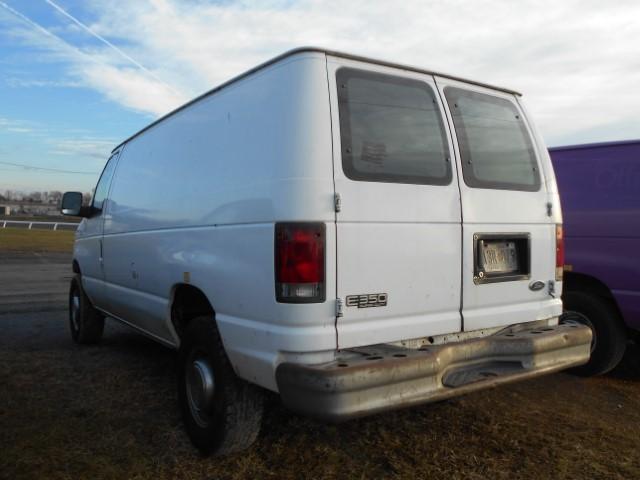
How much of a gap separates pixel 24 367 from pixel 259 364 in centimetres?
347

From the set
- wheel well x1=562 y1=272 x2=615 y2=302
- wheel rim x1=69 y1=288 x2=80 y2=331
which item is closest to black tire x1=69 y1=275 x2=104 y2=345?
wheel rim x1=69 y1=288 x2=80 y2=331

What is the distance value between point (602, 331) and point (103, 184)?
501 centimetres

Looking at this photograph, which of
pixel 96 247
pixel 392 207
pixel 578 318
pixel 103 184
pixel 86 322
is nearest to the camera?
pixel 392 207

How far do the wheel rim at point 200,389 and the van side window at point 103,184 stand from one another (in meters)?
2.74

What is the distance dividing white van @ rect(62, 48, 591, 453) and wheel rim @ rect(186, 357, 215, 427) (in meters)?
0.01

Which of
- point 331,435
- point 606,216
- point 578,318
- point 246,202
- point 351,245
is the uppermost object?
point 246,202

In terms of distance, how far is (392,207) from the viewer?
115 inches

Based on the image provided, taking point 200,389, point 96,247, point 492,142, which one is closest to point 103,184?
point 96,247

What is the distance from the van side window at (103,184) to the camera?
556cm

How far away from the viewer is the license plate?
3.32 metres

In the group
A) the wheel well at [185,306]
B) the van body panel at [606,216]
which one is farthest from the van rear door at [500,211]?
the wheel well at [185,306]

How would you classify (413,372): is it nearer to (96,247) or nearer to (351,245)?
(351,245)

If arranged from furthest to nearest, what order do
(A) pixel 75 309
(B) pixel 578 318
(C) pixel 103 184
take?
(A) pixel 75 309 → (C) pixel 103 184 → (B) pixel 578 318

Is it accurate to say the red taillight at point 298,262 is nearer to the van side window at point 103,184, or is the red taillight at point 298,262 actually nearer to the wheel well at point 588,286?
the wheel well at point 588,286
